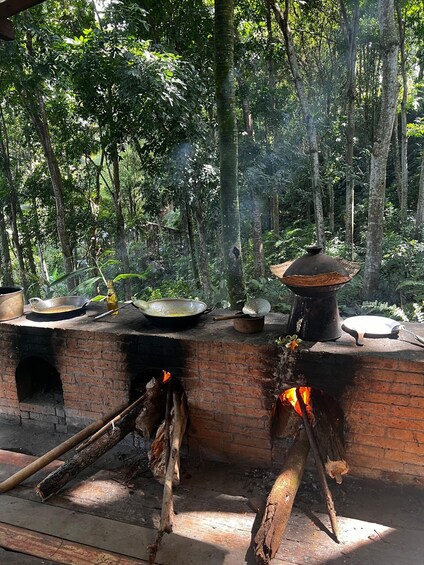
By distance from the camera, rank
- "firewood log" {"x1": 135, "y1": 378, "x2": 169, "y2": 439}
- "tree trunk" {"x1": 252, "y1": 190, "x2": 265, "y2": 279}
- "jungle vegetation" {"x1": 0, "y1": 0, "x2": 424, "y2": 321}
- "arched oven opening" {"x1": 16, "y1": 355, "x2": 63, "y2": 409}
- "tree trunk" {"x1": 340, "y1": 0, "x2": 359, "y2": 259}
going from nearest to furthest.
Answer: "firewood log" {"x1": 135, "y1": 378, "x2": 169, "y2": 439}
"arched oven opening" {"x1": 16, "y1": 355, "x2": 63, "y2": 409}
"jungle vegetation" {"x1": 0, "y1": 0, "x2": 424, "y2": 321}
"tree trunk" {"x1": 340, "y1": 0, "x2": 359, "y2": 259}
"tree trunk" {"x1": 252, "y1": 190, "x2": 265, "y2": 279}

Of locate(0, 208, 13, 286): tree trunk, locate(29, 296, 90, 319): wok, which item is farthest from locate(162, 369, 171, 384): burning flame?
locate(0, 208, 13, 286): tree trunk

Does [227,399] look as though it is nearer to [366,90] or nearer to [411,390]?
[411,390]

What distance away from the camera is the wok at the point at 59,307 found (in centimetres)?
341

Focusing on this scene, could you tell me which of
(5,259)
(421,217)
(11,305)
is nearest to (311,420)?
(11,305)

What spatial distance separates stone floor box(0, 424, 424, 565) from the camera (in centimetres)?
204

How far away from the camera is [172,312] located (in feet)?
11.0

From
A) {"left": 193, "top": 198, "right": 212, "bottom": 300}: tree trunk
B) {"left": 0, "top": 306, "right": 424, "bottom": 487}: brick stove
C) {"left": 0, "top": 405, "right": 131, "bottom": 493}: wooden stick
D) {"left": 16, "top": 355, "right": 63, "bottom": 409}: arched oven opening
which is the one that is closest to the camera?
{"left": 0, "top": 306, "right": 424, "bottom": 487}: brick stove

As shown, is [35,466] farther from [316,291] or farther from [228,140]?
[228,140]

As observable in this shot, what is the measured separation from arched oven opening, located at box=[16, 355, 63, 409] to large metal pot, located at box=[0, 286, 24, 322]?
44 centimetres

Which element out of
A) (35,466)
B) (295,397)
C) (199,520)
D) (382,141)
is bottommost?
(199,520)

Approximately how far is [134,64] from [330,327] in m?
3.94

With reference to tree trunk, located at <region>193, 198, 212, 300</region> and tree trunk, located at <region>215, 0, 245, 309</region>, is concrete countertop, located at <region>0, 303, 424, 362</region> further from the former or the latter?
tree trunk, located at <region>193, 198, 212, 300</region>

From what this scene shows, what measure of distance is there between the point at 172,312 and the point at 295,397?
50.8 inches

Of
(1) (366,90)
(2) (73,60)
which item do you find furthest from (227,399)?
(1) (366,90)
